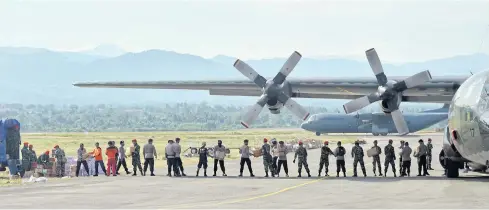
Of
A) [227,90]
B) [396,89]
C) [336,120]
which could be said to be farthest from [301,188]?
[336,120]

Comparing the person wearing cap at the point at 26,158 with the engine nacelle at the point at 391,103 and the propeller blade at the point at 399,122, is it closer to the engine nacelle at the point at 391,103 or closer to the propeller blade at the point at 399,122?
the engine nacelle at the point at 391,103

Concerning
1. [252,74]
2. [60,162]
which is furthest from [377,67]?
[60,162]

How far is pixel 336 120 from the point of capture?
367ft

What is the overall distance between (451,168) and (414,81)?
12.5 ft

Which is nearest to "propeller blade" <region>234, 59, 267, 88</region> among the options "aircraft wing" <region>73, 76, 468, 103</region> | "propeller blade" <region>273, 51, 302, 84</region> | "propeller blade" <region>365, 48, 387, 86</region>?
"propeller blade" <region>273, 51, 302, 84</region>

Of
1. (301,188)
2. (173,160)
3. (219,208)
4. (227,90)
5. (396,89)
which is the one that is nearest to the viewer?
(219,208)

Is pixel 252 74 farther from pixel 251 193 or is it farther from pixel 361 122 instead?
pixel 361 122

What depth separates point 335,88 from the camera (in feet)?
123

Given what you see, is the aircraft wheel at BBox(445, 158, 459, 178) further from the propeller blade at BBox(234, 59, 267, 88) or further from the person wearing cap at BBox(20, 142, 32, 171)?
the person wearing cap at BBox(20, 142, 32, 171)

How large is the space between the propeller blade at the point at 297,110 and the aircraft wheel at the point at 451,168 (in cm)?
615

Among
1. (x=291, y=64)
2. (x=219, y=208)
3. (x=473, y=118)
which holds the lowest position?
(x=219, y=208)

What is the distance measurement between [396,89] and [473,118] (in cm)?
502

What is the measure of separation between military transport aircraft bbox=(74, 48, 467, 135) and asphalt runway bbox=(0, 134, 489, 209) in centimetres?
306

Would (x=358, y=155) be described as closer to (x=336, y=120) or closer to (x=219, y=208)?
(x=219, y=208)
